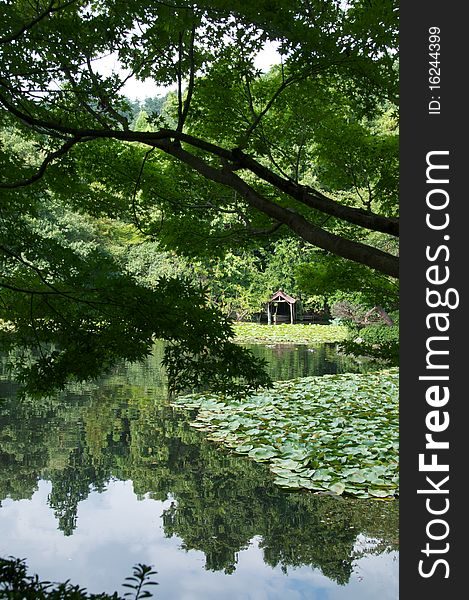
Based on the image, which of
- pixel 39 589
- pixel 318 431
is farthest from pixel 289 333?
pixel 39 589

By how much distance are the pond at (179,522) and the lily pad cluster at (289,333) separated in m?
9.78

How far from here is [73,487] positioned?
5438mm

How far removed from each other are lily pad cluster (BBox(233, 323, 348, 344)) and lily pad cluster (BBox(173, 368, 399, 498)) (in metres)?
7.20

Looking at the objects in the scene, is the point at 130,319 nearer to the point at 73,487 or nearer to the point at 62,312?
the point at 62,312

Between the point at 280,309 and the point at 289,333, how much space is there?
191 inches

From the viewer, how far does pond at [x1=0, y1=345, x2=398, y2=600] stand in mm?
3898

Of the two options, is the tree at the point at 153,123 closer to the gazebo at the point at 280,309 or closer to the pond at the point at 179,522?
the pond at the point at 179,522

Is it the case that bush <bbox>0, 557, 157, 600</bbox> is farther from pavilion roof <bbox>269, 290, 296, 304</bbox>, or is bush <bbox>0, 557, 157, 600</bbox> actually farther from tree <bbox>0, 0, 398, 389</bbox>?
pavilion roof <bbox>269, 290, 296, 304</bbox>

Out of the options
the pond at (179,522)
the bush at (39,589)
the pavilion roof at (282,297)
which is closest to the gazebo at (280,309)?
the pavilion roof at (282,297)

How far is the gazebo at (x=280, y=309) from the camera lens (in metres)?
19.8

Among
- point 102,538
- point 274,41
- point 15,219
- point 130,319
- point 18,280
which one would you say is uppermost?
point 274,41

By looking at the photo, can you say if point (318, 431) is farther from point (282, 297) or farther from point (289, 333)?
point (282, 297)

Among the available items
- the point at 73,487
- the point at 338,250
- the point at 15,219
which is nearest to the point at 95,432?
the point at 73,487

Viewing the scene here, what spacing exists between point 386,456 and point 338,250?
9.92ft
